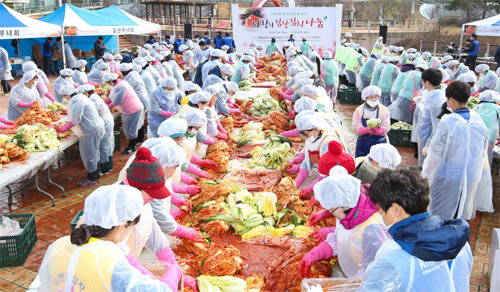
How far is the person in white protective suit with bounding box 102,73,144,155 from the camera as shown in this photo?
7766 millimetres

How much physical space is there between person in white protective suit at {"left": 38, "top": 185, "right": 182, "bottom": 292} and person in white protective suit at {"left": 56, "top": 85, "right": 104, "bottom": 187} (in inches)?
179

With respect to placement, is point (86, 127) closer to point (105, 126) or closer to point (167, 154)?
point (105, 126)

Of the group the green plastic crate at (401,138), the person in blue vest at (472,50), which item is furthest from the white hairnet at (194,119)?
the person in blue vest at (472,50)

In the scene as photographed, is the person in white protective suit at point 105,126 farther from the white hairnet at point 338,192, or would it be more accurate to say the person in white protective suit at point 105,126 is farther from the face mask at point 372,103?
the white hairnet at point 338,192

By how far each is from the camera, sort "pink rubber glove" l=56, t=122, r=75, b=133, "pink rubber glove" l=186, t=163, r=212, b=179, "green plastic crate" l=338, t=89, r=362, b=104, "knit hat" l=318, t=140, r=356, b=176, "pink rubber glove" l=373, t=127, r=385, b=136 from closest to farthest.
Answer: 1. "knit hat" l=318, t=140, r=356, b=176
2. "pink rubber glove" l=186, t=163, r=212, b=179
3. "pink rubber glove" l=373, t=127, r=385, b=136
4. "pink rubber glove" l=56, t=122, r=75, b=133
5. "green plastic crate" l=338, t=89, r=362, b=104

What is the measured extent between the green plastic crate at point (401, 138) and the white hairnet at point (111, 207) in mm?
7442

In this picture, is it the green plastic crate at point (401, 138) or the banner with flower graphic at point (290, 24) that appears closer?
the green plastic crate at point (401, 138)

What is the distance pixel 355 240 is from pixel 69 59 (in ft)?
58.2

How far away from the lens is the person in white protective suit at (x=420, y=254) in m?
1.92

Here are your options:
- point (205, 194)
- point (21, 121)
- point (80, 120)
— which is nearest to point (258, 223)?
point (205, 194)

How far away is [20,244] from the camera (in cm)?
457

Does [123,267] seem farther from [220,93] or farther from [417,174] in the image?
[220,93]

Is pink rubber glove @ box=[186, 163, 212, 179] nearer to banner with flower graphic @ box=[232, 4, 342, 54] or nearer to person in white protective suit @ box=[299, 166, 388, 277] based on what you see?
person in white protective suit @ box=[299, 166, 388, 277]

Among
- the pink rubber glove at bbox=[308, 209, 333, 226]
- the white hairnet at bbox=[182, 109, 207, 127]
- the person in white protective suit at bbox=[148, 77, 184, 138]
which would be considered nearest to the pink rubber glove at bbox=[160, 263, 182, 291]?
the pink rubber glove at bbox=[308, 209, 333, 226]
